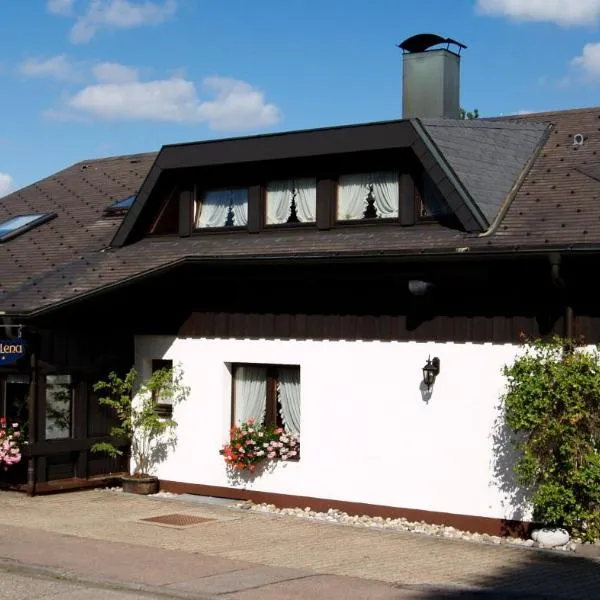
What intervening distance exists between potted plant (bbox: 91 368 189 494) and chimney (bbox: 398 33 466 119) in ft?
20.3

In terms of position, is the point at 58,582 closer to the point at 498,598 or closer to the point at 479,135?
the point at 498,598

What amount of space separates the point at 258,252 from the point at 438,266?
2.82 meters

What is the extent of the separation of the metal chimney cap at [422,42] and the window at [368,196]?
366 cm

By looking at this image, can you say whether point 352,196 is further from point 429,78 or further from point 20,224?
point 20,224

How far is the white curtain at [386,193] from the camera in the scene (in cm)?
1548

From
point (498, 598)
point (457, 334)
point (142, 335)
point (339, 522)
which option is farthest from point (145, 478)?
point (498, 598)

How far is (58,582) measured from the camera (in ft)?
33.8

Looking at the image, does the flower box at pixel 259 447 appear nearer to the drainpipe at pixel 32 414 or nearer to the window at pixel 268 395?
the window at pixel 268 395

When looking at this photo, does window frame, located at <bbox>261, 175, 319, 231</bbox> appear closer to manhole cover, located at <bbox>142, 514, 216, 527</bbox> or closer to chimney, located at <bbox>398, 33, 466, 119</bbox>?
chimney, located at <bbox>398, 33, 466, 119</bbox>

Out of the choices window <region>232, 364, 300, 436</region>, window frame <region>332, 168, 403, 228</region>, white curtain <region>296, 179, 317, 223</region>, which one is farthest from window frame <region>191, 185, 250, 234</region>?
window <region>232, 364, 300, 436</region>

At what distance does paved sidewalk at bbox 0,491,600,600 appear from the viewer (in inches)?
399

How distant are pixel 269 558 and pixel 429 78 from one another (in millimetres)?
9574

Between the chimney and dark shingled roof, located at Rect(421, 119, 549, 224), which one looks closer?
dark shingled roof, located at Rect(421, 119, 549, 224)

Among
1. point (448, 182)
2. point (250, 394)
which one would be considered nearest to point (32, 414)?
point (250, 394)
